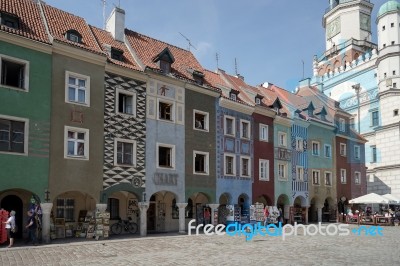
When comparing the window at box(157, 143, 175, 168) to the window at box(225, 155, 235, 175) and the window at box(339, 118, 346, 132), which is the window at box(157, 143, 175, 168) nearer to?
the window at box(225, 155, 235, 175)

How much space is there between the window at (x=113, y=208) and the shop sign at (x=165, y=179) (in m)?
3.01

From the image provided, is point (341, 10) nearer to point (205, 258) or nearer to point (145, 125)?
point (145, 125)

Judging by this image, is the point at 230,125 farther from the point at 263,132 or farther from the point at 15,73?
the point at 15,73

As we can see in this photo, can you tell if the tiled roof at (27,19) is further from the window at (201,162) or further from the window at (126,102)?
the window at (201,162)

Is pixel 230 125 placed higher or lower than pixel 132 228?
higher

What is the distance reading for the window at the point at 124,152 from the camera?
85.7 feet

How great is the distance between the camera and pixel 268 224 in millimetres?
35219

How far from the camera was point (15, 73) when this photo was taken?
75.0 ft

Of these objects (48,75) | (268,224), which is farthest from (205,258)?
(268,224)

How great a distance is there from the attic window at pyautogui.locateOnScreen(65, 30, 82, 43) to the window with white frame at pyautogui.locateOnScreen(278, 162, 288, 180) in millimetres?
20176

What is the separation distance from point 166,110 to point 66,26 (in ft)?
26.2

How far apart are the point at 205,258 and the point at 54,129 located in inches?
425

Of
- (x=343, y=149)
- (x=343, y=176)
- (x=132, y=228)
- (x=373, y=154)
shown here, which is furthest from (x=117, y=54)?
(x=373, y=154)

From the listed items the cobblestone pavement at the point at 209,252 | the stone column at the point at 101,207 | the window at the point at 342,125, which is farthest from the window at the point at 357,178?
the stone column at the point at 101,207
